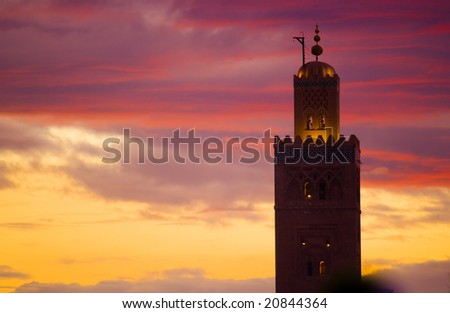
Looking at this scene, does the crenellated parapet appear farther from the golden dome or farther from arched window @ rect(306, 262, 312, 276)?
arched window @ rect(306, 262, 312, 276)

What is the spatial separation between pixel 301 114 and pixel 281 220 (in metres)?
5.09

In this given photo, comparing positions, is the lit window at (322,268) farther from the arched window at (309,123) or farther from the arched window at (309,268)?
the arched window at (309,123)

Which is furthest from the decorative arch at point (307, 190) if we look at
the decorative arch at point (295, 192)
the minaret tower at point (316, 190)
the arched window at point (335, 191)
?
the arched window at point (335, 191)

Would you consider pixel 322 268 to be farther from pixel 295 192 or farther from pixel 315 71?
pixel 315 71

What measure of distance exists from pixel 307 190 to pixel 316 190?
427 millimetres

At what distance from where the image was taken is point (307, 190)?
81188 mm

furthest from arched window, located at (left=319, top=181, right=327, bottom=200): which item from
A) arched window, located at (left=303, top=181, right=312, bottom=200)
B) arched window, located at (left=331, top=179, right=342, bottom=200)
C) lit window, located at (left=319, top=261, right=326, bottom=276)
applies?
Result: lit window, located at (left=319, top=261, right=326, bottom=276)

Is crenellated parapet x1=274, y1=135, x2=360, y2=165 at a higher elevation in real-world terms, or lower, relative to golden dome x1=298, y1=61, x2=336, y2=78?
lower

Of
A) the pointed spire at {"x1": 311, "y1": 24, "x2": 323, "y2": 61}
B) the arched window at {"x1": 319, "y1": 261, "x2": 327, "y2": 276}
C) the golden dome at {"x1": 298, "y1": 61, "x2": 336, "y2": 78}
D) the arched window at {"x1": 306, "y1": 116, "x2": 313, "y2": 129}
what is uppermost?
the pointed spire at {"x1": 311, "y1": 24, "x2": 323, "y2": 61}

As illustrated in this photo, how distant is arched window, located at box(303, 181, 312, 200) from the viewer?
81.1 metres

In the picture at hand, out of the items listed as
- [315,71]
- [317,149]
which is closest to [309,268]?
[317,149]
